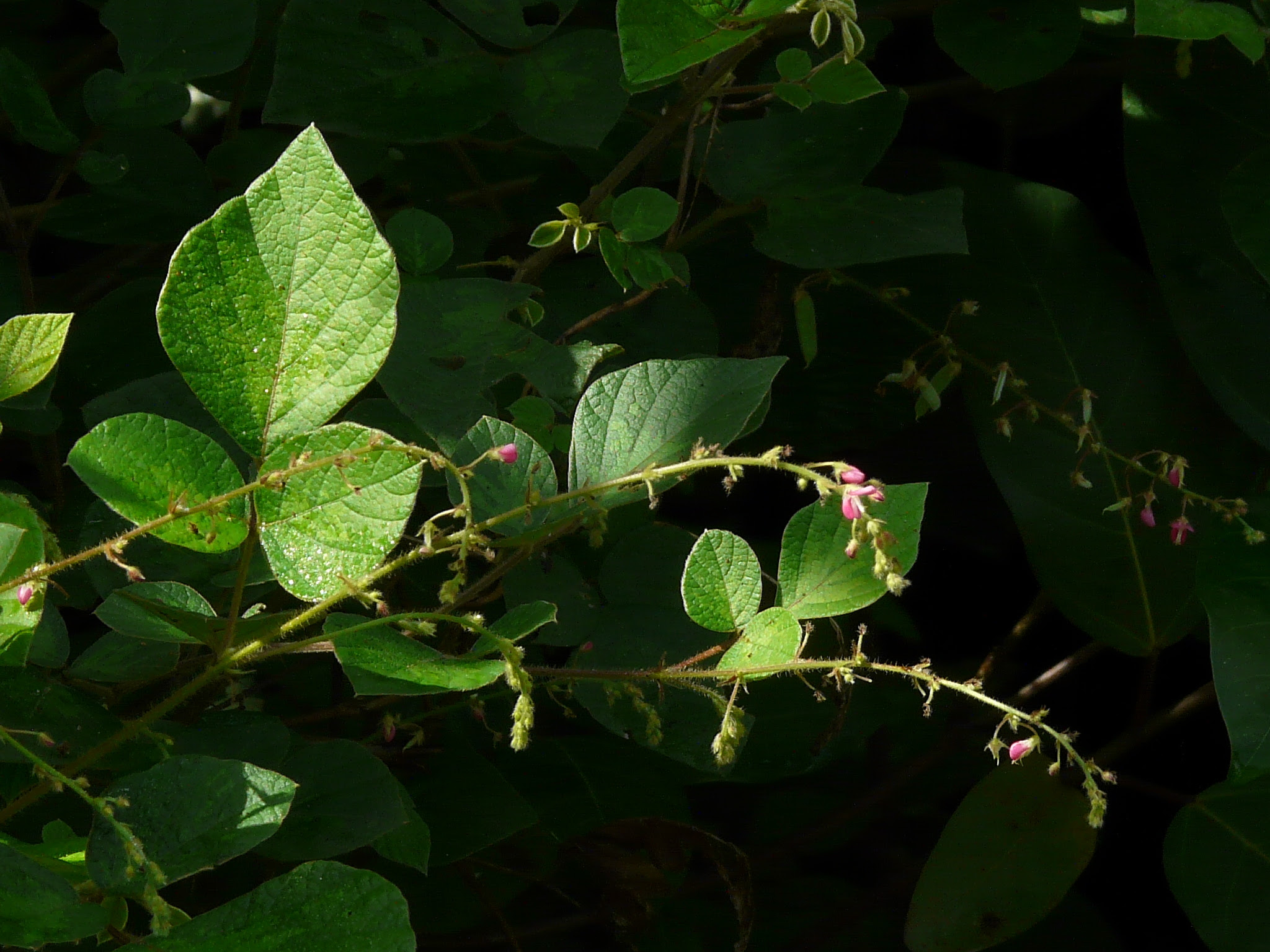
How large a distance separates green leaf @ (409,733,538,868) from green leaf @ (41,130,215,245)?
1.42 feet

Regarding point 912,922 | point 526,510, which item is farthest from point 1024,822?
point 526,510

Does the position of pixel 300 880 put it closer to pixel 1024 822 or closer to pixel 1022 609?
pixel 1024 822

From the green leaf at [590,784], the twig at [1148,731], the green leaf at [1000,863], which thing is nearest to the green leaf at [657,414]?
the green leaf at [590,784]

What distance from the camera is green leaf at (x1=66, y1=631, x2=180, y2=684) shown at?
0.56 metres

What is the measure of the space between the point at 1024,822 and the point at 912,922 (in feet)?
0.37

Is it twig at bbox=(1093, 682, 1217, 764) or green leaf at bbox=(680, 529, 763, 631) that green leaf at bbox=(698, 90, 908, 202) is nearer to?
green leaf at bbox=(680, 529, 763, 631)

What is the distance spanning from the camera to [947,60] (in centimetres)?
108

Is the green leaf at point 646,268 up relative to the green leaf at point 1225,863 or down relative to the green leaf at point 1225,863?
up

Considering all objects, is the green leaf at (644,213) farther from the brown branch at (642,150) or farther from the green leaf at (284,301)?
the green leaf at (284,301)

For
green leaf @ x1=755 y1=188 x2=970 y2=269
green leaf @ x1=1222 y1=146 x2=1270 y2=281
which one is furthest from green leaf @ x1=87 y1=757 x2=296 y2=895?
green leaf @ x1=1222 y1=146 x2=1270 y2=281

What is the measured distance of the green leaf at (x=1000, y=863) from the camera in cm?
81

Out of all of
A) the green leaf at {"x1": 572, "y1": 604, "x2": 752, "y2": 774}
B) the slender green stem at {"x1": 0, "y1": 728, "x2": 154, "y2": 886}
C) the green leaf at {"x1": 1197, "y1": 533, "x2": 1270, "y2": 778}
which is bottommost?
the green leaf at {"x1": 1197, "y1": 533, "x2": 1270, "y2": 778}

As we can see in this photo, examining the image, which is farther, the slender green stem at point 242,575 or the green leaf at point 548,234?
the green leaf at point 548,234

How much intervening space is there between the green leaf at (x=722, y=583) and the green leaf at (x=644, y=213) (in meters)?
0.25
